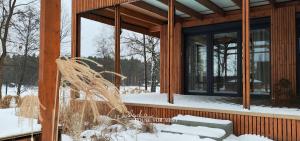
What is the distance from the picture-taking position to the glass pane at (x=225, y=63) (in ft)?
29.3

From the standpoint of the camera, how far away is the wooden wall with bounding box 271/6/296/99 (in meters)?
7.86

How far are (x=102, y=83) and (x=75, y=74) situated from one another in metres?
Result: 0.11

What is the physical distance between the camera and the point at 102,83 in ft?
3.85

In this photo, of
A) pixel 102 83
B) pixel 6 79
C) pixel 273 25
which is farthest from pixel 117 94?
pixel 6 79

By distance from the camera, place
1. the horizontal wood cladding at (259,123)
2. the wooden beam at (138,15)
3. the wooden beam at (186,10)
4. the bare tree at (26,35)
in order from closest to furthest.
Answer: the horizontal wood cladding at (259,123)
the wooden beam at (186,10)
the wooden beam at (138,15)
the bare tree at (26,35)

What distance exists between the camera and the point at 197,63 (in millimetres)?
9734

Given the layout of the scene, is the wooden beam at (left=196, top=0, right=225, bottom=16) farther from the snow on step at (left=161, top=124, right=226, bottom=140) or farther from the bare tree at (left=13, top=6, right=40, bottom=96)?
the bare tree at (left=13, top=6, right=40, bottom=96)

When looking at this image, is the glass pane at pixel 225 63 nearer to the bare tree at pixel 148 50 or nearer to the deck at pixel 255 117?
the deck at pixel 255 117

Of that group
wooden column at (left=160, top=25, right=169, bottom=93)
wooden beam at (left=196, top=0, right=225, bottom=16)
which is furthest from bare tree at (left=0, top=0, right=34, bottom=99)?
wooden beam at (left=196, top=0, right=225, bottom=16)

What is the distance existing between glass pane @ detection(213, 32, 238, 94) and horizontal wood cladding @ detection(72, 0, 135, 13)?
11.7 feet

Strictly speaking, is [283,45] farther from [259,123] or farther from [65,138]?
[65,138]

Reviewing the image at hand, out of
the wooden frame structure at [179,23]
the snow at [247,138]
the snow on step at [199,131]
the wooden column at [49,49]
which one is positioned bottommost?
the snow at [247,138]

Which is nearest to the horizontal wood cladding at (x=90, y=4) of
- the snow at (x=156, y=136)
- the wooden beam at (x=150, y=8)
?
the wooden beam at (x=150, y=8)

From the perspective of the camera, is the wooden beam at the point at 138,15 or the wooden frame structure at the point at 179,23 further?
the wooden beam at the point at 138,15
